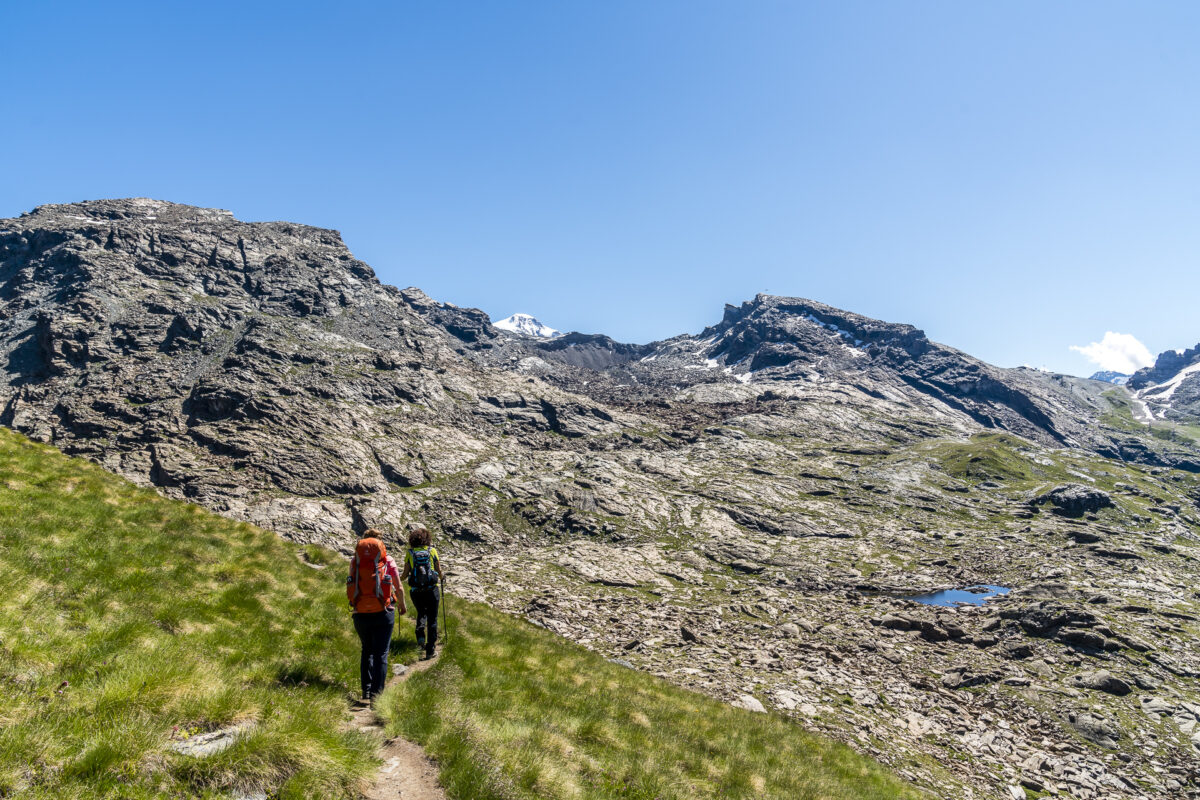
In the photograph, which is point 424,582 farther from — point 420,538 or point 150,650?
point 150,650

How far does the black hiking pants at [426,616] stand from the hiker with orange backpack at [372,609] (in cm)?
384

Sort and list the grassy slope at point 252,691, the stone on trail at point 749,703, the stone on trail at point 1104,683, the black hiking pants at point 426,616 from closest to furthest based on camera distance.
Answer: the grassy slope at point 252,691 → the black hiking pants at point 426,616 → the stone on trail at point 749,703 → the stone on trail at point 1104,683

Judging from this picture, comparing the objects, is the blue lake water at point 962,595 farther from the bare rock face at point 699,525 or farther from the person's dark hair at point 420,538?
the person's dark hair at point 420,538

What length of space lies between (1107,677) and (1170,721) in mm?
5385

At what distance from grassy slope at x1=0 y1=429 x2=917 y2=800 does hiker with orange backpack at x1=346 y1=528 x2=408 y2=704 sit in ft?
2.37

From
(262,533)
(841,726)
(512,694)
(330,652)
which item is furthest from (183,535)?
(841,726)

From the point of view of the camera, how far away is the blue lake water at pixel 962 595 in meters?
89.1

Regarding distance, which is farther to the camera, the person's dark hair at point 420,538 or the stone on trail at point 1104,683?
the stone on trail at point 1104,683

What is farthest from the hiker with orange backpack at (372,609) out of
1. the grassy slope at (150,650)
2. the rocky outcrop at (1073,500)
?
the rocky outcrop at (1073,500)

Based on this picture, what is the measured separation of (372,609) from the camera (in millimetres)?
13188

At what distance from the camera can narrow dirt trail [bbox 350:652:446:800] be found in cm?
915

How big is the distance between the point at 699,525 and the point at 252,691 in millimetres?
118743

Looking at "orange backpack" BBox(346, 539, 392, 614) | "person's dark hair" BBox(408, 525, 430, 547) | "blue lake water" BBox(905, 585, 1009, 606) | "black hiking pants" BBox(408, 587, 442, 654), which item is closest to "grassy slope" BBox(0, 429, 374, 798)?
"orange backpack" BBox(346, 539, 392, 614)

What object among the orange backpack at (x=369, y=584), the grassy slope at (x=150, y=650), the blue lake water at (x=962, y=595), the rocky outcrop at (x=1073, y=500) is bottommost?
the blue lake water at (x=962, y=595)
